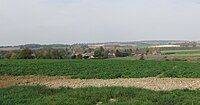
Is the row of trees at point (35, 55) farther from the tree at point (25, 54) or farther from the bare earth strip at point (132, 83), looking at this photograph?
the bare earth strip at point (132, 83)

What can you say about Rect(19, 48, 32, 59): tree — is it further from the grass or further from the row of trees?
the grass

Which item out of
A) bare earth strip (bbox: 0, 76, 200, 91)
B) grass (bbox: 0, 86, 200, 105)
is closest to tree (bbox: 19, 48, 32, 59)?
bare earth strip (bbox: 0, 76, 200, 91)

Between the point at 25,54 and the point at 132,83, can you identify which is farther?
the point at 25,54

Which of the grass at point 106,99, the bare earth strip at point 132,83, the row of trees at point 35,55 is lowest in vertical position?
the row of trees at point 35,55

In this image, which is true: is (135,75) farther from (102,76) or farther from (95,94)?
Result: (95,94)

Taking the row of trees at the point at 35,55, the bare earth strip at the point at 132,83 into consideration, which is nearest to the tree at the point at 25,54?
the row of trees at the point at 35,55

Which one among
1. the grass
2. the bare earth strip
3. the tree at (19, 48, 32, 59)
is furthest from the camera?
the tree at (19, 48, 32, 59)

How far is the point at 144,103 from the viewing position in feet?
38.4

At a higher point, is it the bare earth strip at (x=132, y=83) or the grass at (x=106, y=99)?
the grass at (x=106, y=99)

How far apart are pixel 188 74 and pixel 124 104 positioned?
17545 millimetres

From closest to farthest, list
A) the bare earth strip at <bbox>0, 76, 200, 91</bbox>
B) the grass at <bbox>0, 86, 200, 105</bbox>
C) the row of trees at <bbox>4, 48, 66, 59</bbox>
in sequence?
1. the grass at <bbox>0, 86, 200, 105</bbox>
2. the bare earth strip at <bbox>0, 76, 200, 91</bbox>
3. the row of trees at <bbox>4, 48, 66, 59</bbox>

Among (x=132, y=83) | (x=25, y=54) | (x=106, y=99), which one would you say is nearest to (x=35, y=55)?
(x=25, y=54)

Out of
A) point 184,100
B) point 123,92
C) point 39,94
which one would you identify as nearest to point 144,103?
point 184,100

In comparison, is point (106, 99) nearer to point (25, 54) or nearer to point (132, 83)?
point (132, 83)
